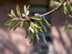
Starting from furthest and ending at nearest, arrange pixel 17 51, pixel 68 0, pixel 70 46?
pixel 70 46
pixel 17 51
pixel 68 0

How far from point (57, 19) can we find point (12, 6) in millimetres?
819

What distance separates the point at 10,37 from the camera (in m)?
2.25

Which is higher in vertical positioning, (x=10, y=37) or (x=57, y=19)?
(x=57, y=19)

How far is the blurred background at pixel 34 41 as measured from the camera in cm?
224

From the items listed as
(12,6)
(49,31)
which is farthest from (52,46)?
(12,6)

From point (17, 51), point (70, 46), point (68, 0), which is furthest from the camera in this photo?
point (70, 46)

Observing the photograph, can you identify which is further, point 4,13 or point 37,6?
point 37,6

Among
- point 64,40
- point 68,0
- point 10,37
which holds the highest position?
point 64,40

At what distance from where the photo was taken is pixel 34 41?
7.70ft

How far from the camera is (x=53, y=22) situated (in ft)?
7.98

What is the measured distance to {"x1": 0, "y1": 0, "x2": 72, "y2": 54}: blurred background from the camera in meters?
2.24

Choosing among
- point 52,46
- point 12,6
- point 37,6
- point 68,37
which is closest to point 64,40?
point 68,37

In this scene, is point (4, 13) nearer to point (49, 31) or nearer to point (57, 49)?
point (49, 31)

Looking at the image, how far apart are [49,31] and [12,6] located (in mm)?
794
